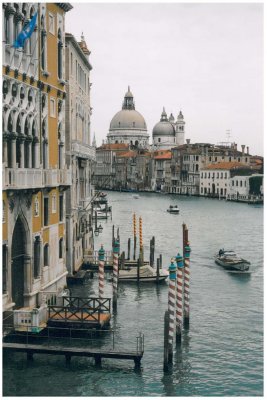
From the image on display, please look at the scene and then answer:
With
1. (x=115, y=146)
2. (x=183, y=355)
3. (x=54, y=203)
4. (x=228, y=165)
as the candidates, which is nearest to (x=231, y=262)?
(x=54, y=203)

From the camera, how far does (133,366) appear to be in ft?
39.7

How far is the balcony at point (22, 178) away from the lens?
37.9ft

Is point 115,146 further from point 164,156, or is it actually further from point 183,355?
point 183,355

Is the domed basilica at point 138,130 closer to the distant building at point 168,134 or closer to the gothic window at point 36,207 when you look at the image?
the distant building at point 168,134

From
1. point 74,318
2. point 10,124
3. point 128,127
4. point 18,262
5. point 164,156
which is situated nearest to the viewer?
point 10,124

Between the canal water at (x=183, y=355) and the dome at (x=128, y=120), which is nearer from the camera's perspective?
the canal water at (x=183, y=355)

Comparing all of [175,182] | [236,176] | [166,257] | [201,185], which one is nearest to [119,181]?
[175,182]

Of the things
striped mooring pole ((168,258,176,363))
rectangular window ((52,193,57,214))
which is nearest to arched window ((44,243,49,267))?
rectangular window ((52,193,57,214))

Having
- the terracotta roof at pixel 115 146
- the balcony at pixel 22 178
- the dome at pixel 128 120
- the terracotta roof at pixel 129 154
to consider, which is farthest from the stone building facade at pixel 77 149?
the dome at pixel 128 120

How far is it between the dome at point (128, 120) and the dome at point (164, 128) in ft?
10.8

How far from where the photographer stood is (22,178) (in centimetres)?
1227

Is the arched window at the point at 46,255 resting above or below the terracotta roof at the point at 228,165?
below

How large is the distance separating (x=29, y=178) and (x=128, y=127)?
12256 centimetres

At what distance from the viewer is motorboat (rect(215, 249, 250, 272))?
23.7 meters
